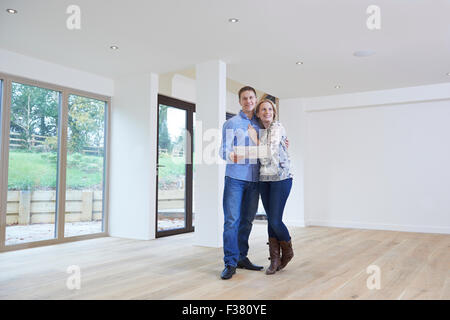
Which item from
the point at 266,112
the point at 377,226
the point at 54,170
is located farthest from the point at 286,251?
the point at 377,226

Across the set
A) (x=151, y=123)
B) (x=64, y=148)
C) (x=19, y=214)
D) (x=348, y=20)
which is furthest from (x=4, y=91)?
(x=348, y=20)

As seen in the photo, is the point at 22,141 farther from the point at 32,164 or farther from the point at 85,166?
the point at 85,166

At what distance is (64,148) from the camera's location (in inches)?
181

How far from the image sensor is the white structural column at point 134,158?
4.91 meters

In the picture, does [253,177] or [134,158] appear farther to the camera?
[134,158]

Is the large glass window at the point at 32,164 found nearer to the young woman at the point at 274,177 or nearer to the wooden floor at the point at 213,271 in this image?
the wooden floor at the point at 213,271

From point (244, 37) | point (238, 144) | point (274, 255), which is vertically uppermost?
point (244, 37)

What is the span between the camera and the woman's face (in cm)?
281

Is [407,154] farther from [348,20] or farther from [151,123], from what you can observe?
[151,123]

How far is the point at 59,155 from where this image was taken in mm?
4562

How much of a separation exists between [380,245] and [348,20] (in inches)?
98.9

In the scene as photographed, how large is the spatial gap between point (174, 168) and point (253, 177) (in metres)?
2.73

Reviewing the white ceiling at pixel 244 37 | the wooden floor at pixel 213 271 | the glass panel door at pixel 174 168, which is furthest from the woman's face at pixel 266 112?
the glass panel door at pixel 174 168

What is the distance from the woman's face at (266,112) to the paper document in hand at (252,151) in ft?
0.78
